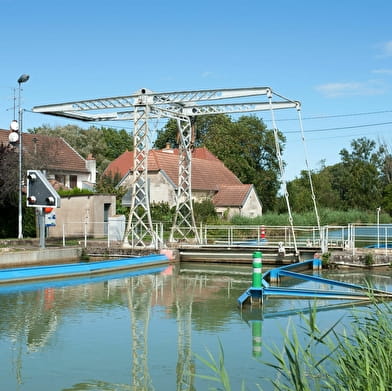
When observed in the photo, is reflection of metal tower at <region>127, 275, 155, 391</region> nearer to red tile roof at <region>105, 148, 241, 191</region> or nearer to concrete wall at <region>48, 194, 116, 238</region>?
concrete wall at <region>48, 194, 116, 238</region>

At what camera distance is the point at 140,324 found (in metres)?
13.5

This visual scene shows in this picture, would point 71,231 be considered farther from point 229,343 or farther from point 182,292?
point 229,343

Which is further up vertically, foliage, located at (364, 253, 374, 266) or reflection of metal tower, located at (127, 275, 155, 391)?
foliage, located at (364, 253, 374, 266)

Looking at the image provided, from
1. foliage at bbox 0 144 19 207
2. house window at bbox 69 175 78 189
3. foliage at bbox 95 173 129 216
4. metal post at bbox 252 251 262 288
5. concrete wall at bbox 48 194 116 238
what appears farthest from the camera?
house window at bbox 69 175 78 189

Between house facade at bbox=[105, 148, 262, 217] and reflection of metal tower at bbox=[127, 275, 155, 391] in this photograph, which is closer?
reflection of metal tower at bbox=[127, 275, 155, 391]

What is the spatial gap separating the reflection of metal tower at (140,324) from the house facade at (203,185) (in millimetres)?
23982

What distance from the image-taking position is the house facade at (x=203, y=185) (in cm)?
4656

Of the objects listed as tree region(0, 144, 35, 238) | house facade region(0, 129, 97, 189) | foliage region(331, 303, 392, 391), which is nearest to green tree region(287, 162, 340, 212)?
house facade region(0, 129, 97, 189)

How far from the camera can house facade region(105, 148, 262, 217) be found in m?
46.6

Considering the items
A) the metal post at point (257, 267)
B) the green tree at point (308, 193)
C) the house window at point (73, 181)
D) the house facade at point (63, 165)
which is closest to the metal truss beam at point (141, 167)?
the metal post at point (257, 267)

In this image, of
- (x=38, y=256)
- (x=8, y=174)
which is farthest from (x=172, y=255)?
(x=8, y=174)

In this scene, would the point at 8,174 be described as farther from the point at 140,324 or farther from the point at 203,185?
the point at 203,185

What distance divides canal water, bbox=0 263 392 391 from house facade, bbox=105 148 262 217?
2564 cm

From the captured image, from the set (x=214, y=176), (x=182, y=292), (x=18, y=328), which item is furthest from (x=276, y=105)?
(x=214, y=176)
